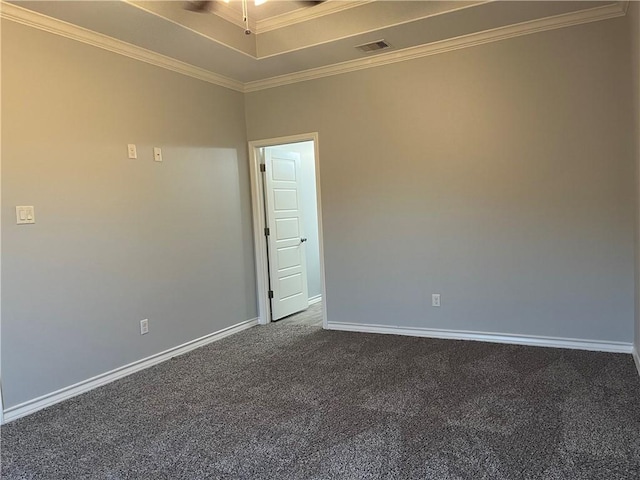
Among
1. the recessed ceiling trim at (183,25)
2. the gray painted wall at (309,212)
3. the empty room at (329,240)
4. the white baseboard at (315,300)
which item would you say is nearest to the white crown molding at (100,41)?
the empty room at (329,240)

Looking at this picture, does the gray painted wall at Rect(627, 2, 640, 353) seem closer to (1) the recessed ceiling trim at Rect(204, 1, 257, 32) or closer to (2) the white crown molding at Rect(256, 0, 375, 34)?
(2) the white crown molding at Rect(256, 0, 375, 34)

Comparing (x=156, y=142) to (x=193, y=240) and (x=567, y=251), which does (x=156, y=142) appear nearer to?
(x=193, y=240)

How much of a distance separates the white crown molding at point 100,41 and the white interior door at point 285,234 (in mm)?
1105

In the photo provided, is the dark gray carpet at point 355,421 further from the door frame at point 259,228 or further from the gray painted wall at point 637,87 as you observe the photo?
the door frame at point 259,228

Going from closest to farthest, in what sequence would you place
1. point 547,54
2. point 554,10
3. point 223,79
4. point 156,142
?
1. point 554,10
2. point 547,54
3. point 156,142
4. point 223,79

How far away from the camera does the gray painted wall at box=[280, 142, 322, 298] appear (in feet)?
19.4

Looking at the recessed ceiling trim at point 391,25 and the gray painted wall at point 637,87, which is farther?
the recessed ceiling trim at point 391,25

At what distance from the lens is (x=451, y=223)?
4023mm

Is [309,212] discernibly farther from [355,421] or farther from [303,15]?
[355,421]

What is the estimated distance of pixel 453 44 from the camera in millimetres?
3828

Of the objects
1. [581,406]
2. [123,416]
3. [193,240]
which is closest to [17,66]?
[193,240]

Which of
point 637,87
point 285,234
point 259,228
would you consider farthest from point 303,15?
point 637,87

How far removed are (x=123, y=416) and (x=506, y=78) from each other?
3784 millimetres

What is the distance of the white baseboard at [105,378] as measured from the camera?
2.87m
